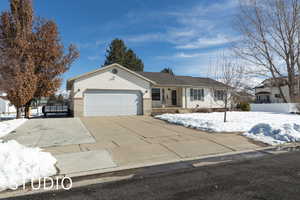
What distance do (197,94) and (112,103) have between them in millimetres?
10323

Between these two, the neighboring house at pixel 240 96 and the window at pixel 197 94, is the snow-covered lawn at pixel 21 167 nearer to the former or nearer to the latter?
the neighboring house at pixel 240 96

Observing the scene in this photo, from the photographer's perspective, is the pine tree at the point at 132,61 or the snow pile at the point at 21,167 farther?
the pine tree at the point at 132,61

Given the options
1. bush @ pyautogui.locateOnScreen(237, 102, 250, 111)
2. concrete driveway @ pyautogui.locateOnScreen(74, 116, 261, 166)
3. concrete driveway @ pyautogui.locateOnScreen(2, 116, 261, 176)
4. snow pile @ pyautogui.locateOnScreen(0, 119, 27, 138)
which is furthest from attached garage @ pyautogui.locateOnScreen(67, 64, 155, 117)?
bush @ pyautogui.locateOnScreen(237, 102, 250, 111)

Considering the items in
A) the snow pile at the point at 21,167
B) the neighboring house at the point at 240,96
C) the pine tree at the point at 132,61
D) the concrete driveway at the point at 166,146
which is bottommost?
the concrete driveway at the point at 166,146

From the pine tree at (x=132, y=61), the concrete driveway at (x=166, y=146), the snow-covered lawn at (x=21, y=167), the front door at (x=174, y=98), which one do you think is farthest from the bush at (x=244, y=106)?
the pine tree at (x=132, y=61)

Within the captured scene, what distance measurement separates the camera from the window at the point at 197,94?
2059cm

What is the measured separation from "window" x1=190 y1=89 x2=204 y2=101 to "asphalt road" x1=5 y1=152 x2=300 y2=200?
16.3 m

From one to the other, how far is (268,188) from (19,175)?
500cm

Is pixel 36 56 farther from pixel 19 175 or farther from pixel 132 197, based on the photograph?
pixel 132 197

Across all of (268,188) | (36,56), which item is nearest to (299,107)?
(268,188)

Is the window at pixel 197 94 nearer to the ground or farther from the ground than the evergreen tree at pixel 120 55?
nearer to the ground

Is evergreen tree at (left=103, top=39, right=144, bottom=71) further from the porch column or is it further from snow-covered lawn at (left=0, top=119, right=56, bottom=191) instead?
snow-covered lawn at (left=0, top=119, right=56, bottom=191)

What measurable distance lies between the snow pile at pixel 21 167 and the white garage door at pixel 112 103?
438 inches

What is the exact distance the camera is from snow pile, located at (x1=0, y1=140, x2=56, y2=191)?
3.52 meters
